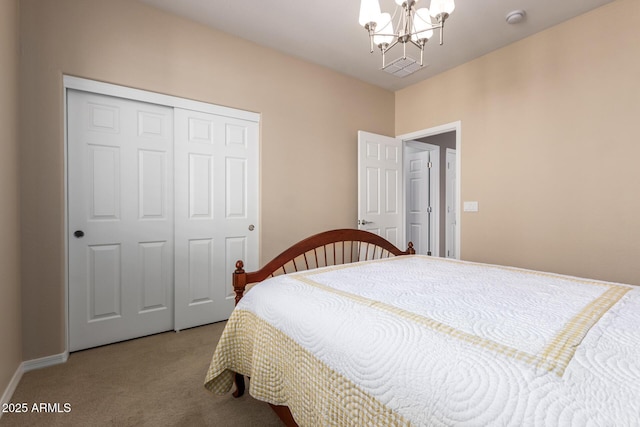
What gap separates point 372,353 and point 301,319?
1.09 feet

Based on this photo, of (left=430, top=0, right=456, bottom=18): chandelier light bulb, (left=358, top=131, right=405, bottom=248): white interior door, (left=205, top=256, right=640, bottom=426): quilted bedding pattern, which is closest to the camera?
(left=205, top=256, right=640, bottom=426): quilted bedding pattern

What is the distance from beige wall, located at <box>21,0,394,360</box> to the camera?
6.48ft

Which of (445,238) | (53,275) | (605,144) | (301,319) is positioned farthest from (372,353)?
(445,238)

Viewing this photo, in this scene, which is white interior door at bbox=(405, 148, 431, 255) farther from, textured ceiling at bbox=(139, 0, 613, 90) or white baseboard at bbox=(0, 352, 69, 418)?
white baseboard at bbox=(0, 352, 69, 418)

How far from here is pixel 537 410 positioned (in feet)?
1.86

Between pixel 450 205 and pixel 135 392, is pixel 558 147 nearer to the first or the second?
pixel 450 205

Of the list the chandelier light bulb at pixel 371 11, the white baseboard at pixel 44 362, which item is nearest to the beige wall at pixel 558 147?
the chandelier light bulb at pixel 371 11

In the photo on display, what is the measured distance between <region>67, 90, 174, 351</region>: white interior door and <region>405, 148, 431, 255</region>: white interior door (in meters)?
3.63

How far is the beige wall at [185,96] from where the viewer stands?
6.48ft

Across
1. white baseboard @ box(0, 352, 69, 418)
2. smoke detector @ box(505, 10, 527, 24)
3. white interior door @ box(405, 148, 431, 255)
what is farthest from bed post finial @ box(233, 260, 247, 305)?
white interior door @ box(405, 148, 431, 255)

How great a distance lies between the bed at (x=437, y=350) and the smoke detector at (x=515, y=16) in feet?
7.09

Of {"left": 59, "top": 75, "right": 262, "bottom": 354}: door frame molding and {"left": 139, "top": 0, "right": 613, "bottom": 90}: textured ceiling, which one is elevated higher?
{"left": 139, "top": 0, "right": 613, "bottom": 90}: textured ceiling

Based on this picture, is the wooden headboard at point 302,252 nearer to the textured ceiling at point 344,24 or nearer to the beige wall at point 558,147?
the beige wall at point 558,147

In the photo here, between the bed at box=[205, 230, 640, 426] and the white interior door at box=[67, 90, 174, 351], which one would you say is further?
the white interior door at box=[67, 90, 174, 351]
